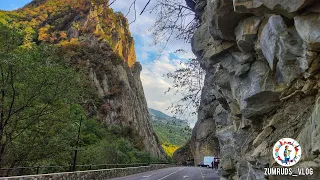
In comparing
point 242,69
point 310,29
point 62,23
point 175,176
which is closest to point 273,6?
point 310,29

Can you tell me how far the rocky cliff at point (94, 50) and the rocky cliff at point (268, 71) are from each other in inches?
1472

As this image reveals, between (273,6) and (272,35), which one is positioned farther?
(272,35)

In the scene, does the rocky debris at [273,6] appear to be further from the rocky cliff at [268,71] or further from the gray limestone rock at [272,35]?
the gray limestone rock at [272,35]

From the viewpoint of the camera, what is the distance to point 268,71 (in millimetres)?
7434

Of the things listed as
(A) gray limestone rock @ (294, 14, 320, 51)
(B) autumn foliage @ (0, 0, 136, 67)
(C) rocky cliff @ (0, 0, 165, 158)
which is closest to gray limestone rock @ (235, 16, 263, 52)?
(A) gray limestone rock @ (294, 14, 320, 51)

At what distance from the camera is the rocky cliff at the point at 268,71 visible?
519 cm

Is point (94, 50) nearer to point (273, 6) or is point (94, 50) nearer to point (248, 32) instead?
point (248, 32)

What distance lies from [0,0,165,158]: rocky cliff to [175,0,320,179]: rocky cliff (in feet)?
123

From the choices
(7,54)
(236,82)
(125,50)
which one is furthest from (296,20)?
(125,50)

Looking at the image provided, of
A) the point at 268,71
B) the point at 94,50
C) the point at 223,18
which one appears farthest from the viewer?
the point at 94,50

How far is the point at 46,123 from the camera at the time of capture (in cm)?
Result: 1662

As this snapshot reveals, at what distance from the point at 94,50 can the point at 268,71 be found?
174 ft

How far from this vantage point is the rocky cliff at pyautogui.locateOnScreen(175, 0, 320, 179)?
519cm

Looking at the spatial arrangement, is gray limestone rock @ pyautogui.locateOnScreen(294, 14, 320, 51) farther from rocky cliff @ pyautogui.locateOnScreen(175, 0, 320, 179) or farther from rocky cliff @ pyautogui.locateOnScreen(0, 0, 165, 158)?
rocky cliff @ pyautogui.locateOnScreen(0, 0, 165, 158)
